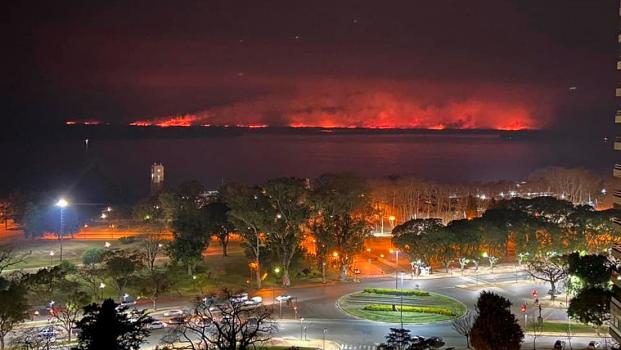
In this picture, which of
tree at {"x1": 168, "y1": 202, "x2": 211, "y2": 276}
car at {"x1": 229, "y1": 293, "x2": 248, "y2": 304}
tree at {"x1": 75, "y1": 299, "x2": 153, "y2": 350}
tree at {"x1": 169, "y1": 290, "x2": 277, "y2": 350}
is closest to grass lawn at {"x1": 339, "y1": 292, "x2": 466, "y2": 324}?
tree at {"x1": 169, "y1": 290, "x2": 277, "y2": 350}

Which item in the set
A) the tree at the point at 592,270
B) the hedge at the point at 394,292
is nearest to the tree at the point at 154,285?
the hedge at the point at 394,292

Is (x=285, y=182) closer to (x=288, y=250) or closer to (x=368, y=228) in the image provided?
(x=288, y=250)

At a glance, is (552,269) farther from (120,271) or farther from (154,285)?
(120,271)

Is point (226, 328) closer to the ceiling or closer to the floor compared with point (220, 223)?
closer to the floor

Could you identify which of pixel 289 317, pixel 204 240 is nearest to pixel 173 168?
pixel 204 240

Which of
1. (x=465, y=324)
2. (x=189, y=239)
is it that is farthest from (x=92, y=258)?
(x=465, y=324)

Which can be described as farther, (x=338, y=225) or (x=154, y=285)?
(x=338, y=225)
